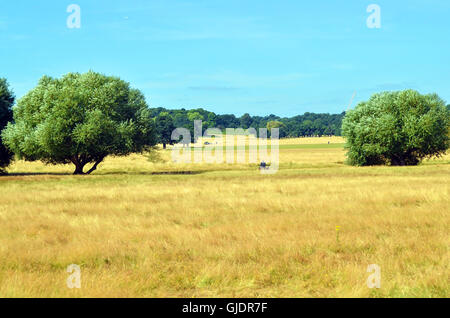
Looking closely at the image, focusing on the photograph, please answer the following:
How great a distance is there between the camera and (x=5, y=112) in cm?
5169

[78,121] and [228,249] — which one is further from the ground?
[78,121]

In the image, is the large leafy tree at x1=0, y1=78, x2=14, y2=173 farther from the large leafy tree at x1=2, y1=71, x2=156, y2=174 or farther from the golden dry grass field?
the golden dry grass field

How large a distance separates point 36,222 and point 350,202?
1264cm

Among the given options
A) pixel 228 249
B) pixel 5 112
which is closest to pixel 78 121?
pixel 5 112

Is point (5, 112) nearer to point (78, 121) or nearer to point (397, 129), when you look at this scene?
point (78, 121)

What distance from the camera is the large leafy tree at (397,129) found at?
189ft

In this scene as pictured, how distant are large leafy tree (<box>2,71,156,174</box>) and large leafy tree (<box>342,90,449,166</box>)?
27.8 metres

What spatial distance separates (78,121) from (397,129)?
38.6 metres

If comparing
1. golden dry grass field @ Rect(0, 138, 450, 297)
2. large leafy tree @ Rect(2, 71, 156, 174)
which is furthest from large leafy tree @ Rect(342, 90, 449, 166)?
golden dry grass field @ Rect(0, 138, 450, 297)

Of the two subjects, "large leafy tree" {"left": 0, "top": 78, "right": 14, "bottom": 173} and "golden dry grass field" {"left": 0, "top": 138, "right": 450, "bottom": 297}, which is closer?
"golden dry grass field" {"left": 0, "top": 138, "right": 450, "bottom": 297}

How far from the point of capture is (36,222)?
614 inches

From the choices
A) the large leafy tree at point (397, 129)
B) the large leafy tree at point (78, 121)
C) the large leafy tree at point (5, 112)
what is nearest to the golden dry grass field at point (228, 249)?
the large leafy tree at point (78, 121)

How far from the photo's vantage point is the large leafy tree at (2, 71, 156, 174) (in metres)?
46.2

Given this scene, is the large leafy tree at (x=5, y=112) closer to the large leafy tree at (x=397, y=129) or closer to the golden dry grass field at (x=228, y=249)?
the golden dry grass field at (x=228, y=249)
